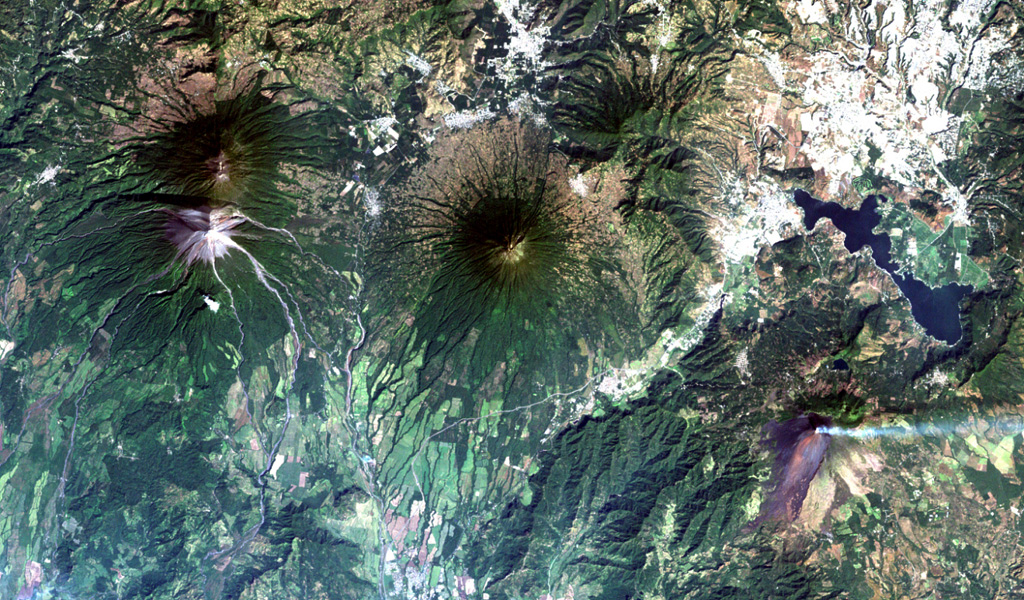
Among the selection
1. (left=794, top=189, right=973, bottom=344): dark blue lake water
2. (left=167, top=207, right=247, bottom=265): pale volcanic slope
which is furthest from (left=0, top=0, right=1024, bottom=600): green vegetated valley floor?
(left=794, top=189, right=973, bottom=344): dark blue lake water

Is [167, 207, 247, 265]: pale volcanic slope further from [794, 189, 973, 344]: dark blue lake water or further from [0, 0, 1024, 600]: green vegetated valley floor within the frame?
[794, 189, 973, 344]: dark blue lake water

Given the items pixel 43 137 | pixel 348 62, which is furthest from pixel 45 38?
pixel 348 62

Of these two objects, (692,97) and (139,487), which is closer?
(692,97)

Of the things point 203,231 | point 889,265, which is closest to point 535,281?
point 203,231

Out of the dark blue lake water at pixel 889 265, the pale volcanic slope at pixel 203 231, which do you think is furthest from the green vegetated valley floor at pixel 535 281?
the dark blue lake water at pixel 889 265

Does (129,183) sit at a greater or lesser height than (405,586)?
greater

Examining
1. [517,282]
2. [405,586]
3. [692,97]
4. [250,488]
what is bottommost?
[405,586]

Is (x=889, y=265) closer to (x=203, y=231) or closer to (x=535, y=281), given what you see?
(x=535, y=281)

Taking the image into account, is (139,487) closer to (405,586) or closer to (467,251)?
(405,586)

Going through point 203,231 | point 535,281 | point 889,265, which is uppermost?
point 203,231
